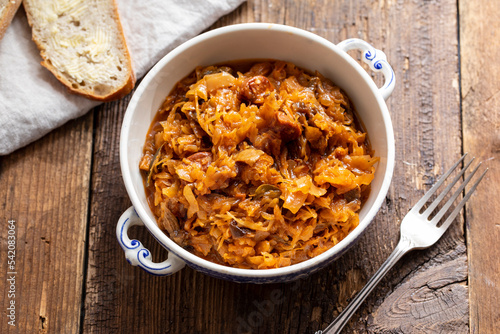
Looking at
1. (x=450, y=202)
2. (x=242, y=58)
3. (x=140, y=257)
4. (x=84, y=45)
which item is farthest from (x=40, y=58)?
(x=450, y=202)

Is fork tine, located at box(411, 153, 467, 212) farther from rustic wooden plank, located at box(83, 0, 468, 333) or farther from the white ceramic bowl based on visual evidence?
the white ceramic bowl

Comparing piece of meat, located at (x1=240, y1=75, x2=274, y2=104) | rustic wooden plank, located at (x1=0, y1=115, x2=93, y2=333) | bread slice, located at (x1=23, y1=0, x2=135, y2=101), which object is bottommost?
rustic wooden plank, located at (x1=0, y1=115, x2=93, y2=333)

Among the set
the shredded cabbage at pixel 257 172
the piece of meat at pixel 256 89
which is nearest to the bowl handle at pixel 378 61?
the shredded cabbage at pixel 257 172

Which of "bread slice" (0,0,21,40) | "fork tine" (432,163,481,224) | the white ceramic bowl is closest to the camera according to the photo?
the white ceramic bowl

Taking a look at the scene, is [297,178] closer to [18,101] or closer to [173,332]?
[173,332]

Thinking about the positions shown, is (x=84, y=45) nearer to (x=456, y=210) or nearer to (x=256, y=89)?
(x=256, y=89)

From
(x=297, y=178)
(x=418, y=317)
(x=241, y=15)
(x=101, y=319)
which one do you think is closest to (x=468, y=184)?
(x=418, y=317)

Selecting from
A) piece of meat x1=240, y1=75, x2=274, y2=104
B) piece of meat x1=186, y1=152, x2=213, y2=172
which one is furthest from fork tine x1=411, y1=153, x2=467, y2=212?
piece of meat x1=186, y1=152, x2=213, y2=172
